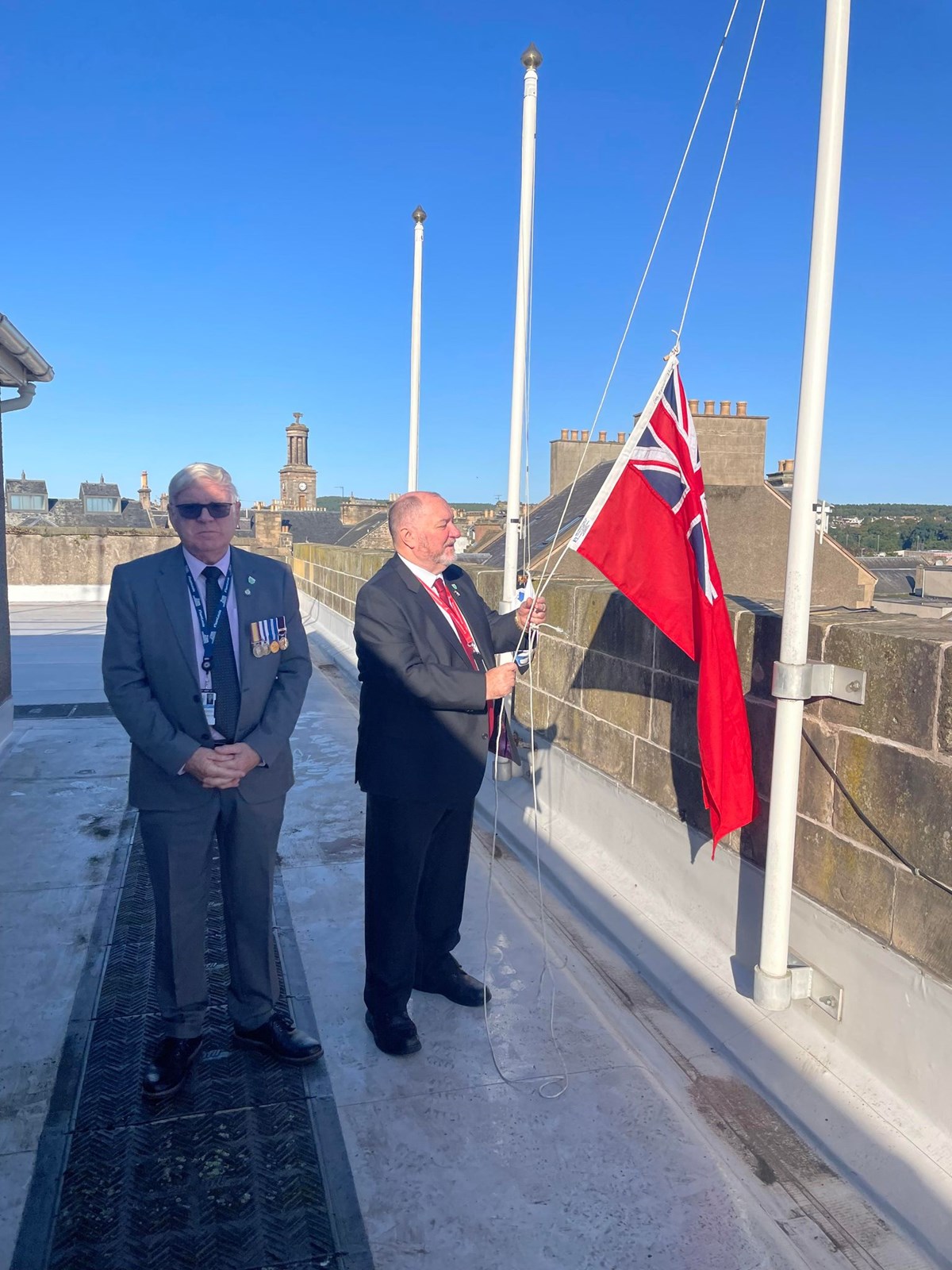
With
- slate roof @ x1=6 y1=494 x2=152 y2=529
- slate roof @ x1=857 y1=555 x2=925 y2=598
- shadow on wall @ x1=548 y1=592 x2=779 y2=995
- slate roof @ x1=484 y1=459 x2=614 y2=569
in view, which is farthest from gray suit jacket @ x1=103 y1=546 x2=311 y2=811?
slate roof @ x1=6 y1=494 x2=152 y2=529

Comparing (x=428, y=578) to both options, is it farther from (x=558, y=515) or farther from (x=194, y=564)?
(x=558, y=515)

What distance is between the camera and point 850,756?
303 centimetres

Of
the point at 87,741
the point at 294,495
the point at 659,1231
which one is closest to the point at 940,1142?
the point at 659,1231

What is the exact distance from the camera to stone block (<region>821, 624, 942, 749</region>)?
2.71m

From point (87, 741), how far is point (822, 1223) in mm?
6767

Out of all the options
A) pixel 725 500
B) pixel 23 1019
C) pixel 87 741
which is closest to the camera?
pixel 23 1019

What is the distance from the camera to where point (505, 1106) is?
292cm

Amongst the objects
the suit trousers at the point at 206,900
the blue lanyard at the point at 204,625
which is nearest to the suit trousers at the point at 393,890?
the suit trousers at the point at 206,900

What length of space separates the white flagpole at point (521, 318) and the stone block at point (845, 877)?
328 centimetres

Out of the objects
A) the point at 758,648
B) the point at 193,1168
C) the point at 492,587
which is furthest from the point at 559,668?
the point at 193,1168

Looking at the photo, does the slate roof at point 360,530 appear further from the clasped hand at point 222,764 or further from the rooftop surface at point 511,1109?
the clasped hand at point 222,764

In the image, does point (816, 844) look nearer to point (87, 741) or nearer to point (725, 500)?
point (87, 741)

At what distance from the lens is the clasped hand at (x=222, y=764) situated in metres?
2.89

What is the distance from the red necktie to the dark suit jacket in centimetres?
5
